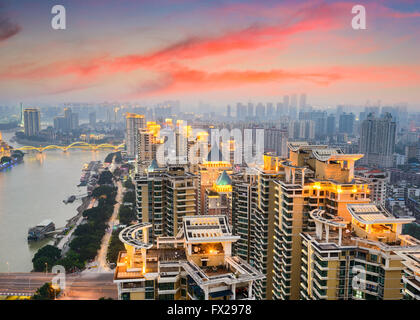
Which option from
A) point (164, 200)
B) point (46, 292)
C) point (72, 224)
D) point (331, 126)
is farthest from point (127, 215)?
point (331, 126)

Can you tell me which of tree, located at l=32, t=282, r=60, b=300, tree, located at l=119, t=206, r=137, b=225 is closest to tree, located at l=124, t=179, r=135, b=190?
tree, located at l=119, t=206, r=137, b=225

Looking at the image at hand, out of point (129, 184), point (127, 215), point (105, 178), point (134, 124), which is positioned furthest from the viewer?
point (134, 124)

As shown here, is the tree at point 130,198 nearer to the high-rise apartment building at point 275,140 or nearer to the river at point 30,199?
the river at point 30,199

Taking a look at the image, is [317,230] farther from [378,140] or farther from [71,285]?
[378,140]

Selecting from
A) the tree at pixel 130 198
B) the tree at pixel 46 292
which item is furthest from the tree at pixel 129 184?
the tree at pixel 46 292
